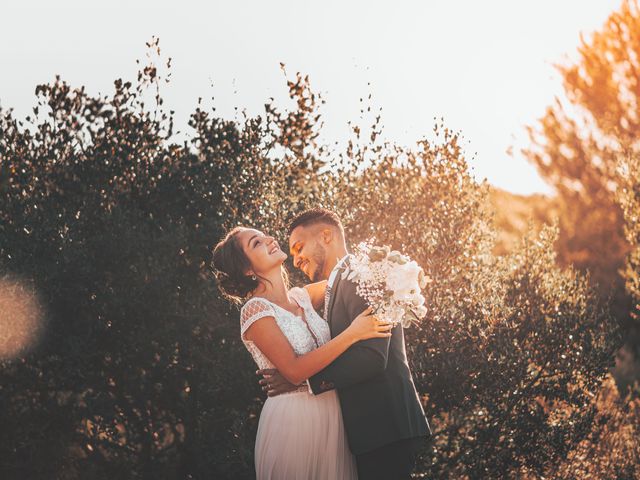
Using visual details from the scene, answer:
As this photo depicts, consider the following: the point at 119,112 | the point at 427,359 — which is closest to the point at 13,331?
the point at 119,112

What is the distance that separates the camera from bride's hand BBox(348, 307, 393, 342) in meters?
4.15

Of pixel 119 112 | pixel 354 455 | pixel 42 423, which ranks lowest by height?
pixel 354 455

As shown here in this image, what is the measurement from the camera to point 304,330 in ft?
15.2

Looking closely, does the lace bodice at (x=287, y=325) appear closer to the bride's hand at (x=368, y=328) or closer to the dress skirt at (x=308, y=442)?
the dress skirt at (x=308, y=442)

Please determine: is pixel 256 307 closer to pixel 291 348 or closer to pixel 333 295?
pixel 291 348

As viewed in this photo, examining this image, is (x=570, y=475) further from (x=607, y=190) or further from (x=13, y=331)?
(x=607, y=190)

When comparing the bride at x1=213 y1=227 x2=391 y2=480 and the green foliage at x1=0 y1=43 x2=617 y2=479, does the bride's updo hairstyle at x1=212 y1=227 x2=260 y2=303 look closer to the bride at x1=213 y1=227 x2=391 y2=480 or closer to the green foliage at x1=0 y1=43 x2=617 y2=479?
the bride at x1=213 y1=227 x2=391 y2=480

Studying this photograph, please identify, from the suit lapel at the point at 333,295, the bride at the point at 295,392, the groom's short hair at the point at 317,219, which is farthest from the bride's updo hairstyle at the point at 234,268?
the suit lapel at the point at 333,295

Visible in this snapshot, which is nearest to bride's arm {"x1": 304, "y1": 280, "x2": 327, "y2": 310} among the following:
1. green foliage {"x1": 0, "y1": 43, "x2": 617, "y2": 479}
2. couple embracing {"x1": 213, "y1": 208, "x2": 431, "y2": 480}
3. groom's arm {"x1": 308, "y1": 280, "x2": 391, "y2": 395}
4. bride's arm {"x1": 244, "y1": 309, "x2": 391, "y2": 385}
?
couple embracing {"x1": 213, "y1": 208, "x2": 431, "y2": 480}

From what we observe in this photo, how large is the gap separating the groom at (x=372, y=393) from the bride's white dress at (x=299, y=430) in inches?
5.6

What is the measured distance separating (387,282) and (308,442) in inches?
44.8

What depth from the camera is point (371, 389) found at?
4.29 metres

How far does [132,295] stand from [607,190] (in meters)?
17.6

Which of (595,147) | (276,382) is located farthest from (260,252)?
(595,147)
